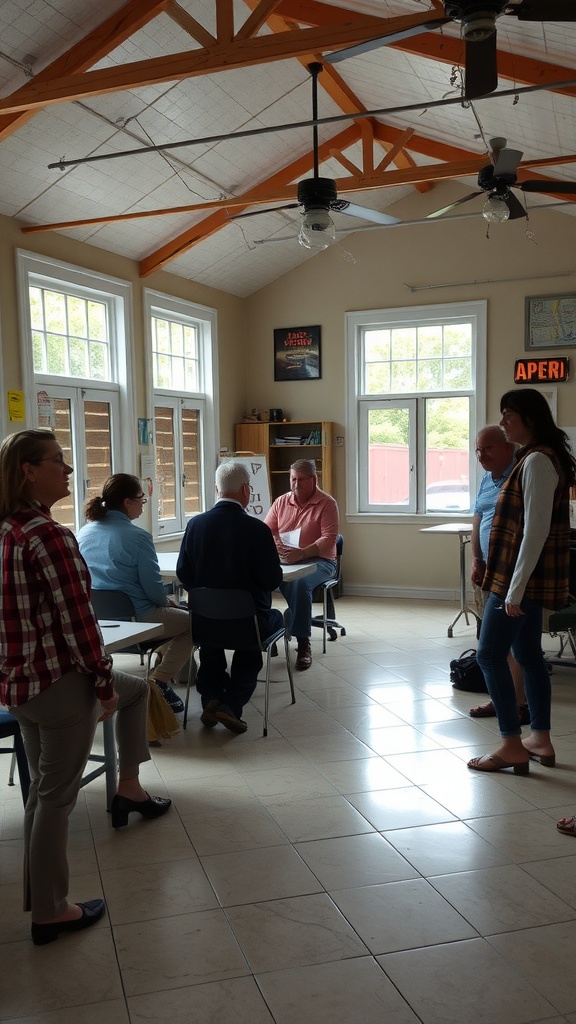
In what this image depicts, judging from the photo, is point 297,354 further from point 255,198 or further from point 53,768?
point 53,768

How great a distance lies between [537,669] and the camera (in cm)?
346

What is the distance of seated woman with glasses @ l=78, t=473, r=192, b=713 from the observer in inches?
160

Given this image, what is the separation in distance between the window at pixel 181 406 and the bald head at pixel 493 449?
382 cm

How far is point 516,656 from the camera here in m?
3.49

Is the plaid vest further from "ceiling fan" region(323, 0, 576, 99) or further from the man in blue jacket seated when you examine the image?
"ceiling fan" region(323, 0, 576, 99)

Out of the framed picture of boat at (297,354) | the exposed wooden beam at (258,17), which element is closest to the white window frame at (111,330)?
the framed picture of boat at (297,354)

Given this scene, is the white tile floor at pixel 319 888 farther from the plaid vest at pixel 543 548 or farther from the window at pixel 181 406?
the window at pixel 181 406

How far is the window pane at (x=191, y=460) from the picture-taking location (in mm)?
7965

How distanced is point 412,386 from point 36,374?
390 cm

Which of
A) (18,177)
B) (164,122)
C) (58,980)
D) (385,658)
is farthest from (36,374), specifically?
(58,980)

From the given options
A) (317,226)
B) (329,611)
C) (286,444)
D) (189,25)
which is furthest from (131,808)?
(286,444)

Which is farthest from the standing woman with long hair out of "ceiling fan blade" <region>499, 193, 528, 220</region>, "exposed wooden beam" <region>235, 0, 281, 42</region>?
"exposed wooden beam" <region>235, 0, 281, 42</region>

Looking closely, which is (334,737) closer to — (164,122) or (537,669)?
(537,669)

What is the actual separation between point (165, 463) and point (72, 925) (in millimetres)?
5498
